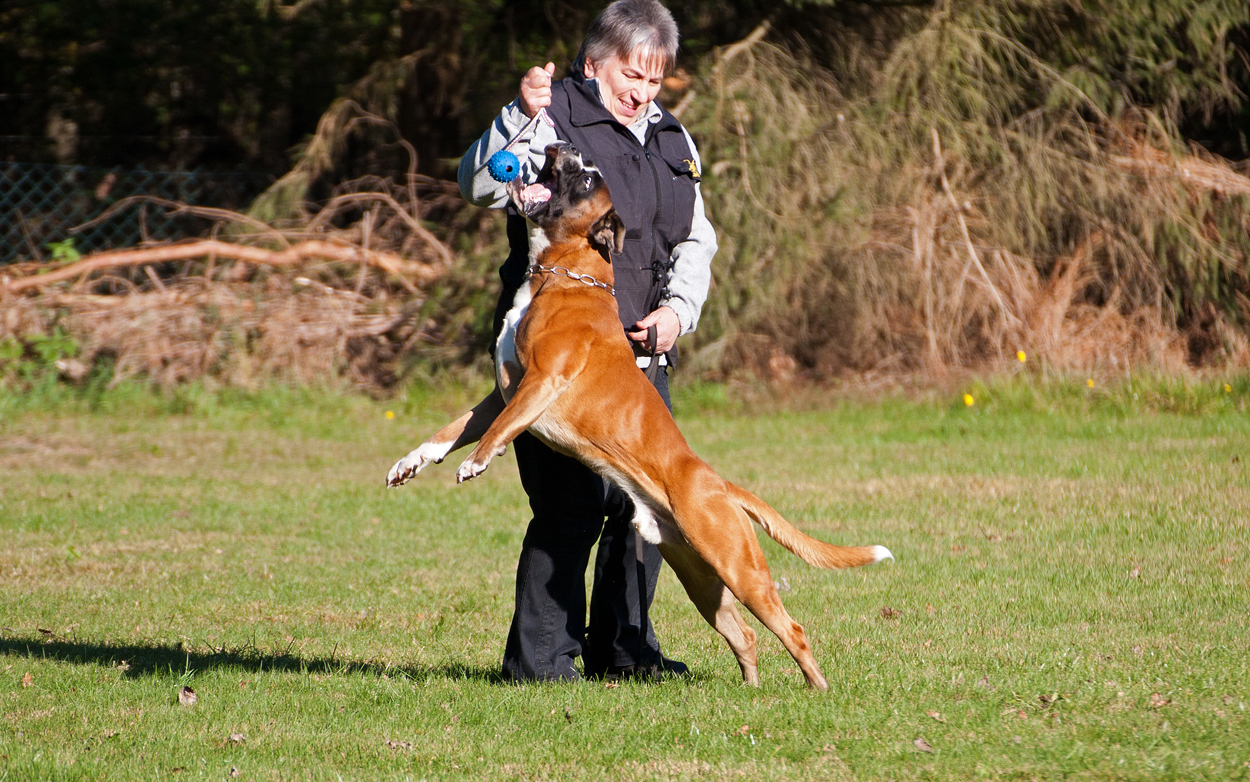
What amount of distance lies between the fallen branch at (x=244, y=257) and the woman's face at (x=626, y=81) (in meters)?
8.50

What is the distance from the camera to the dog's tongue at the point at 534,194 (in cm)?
384

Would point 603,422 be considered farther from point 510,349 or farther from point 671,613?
point 671,613

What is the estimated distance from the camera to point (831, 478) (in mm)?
8242

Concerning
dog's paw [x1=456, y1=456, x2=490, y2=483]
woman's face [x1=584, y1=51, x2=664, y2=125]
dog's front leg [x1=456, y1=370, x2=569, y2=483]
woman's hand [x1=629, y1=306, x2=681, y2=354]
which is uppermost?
woman's face [x1=584, y1=51, x2=664, y2=125]

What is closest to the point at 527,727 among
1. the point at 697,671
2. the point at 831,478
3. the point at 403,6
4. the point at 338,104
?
the point at 697,671

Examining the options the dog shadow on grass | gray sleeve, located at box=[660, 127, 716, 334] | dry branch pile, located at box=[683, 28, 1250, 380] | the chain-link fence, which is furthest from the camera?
the chain-link fence

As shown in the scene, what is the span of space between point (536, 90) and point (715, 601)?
177 cm

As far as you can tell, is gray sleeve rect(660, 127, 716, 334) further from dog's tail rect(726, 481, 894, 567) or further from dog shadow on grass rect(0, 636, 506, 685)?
dog shadow on grass rect(0, 636, 506, 685)

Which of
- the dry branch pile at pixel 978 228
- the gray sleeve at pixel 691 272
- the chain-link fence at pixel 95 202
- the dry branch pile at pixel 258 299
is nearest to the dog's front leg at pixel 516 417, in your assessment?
the gray sleeve at pixel 691 272

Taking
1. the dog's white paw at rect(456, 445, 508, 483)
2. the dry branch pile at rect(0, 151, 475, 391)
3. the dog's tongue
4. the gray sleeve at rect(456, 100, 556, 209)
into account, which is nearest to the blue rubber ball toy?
the gray sleeve at rect(456, 100, 556, 209)

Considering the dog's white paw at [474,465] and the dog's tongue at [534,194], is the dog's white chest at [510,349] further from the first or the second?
the dog's white paw at [474,465]

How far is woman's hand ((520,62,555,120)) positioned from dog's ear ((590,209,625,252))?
1.37 ft

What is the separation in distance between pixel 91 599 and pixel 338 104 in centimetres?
874

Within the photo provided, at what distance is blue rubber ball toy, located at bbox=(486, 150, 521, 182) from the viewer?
3.69 m
